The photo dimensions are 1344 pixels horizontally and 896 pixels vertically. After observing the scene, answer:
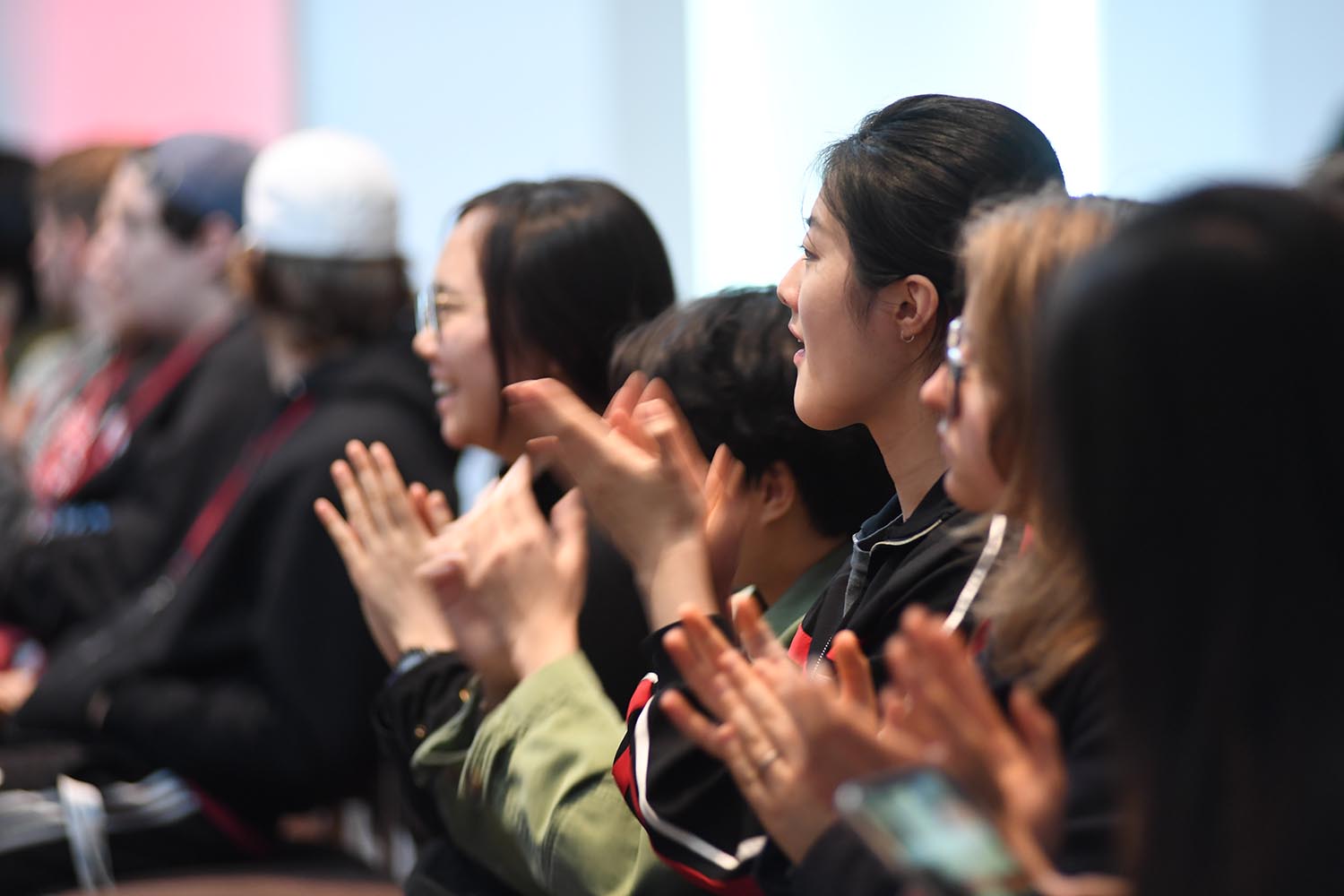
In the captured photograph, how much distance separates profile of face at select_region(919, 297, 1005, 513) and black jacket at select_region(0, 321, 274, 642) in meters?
1.83

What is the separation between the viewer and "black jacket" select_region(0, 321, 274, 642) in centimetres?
273

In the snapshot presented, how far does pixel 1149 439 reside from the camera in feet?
2.46

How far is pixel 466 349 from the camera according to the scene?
1.89 m

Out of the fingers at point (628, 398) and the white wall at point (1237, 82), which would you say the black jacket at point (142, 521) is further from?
the white wall at point (1237, 82)

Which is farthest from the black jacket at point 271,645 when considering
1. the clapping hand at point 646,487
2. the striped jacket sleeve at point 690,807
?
the striped jacket sleeve at point 690,807

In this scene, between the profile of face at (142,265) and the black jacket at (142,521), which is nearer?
the black jacket at (142,521)

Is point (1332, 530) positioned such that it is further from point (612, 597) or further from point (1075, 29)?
point (1075, 29)

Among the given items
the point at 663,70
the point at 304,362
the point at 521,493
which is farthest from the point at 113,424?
the point at 521,493

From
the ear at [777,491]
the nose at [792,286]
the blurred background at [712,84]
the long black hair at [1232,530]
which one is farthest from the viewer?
the blurred background at [712,84]

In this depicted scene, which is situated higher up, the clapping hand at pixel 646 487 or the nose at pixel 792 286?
the nose at pixel 792 286

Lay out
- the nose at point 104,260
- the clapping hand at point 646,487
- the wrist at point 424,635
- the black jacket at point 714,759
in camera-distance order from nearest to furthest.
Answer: the black jacket at point 714,759
the clapping hand at point 646,487
the wrist at point 424,635
the nose at point 104,260

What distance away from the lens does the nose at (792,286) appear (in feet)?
4.58

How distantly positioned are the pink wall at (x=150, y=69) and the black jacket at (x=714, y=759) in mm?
3600

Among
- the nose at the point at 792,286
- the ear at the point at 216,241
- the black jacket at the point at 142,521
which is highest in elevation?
the nose at the point at 792,286
